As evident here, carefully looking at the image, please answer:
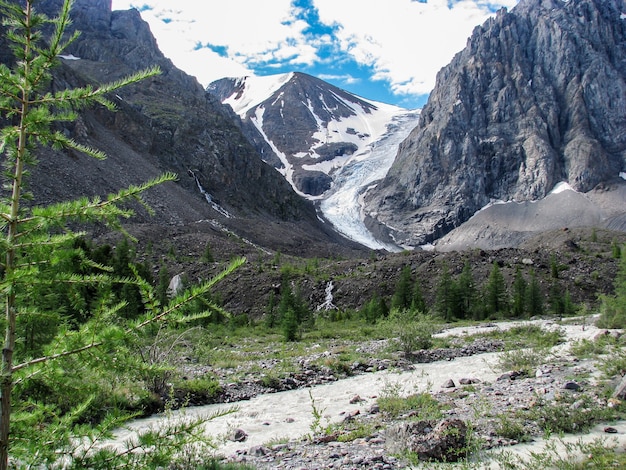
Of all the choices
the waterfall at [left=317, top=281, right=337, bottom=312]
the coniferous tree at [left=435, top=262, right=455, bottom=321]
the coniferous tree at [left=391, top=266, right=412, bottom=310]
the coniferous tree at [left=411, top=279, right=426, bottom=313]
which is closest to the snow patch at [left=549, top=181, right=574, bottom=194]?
the coniferous tree at [left=411, top=279, right=426, bottom=313]

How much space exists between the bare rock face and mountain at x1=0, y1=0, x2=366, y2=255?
195 ft

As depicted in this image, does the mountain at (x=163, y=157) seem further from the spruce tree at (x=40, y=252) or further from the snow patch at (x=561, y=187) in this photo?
the snow patch at (x=561, y=187)

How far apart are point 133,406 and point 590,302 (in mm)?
44139

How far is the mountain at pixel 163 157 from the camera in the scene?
74.3 metres

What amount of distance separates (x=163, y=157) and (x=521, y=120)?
13551cm

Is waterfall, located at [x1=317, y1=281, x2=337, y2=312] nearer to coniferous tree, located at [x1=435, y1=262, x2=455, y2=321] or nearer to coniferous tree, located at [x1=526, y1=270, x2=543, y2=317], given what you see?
coniferous tree, located at [x1=435, y1=262, x2=455, y2=321]

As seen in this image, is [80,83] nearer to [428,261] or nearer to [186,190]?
[186,190]

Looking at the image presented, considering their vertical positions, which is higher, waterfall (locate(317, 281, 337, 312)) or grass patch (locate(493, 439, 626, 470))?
grass patch (locate(493, 439, 626, 470))

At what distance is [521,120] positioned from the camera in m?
176

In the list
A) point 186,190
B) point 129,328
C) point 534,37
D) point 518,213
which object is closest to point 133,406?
point 129,328

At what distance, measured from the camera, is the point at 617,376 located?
1199cm

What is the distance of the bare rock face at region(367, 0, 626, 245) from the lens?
550 ft

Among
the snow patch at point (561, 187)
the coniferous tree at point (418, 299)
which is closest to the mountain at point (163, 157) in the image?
the coniferous tree at point (418, 299)

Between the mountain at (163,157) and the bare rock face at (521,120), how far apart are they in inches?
2345
